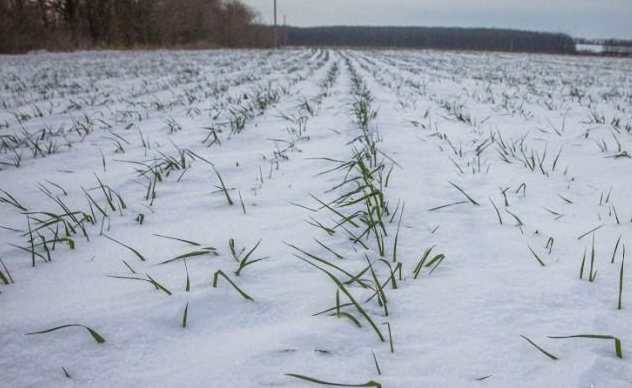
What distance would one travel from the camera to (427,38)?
345 ft

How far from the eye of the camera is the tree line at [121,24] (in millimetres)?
19531

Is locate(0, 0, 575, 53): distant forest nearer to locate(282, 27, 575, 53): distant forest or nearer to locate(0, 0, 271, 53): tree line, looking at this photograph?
locate(0, 0, 271, 53): tree line

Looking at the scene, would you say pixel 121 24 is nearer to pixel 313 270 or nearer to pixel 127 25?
pixel 127 25

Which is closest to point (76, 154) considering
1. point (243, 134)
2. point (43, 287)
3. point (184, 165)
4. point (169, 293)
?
point (184, 165)

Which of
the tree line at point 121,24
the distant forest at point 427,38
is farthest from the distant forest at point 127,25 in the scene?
the distant forest at point 427,38

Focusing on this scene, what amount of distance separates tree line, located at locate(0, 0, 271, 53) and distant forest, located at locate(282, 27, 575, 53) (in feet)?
177

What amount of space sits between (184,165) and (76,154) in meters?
0.94

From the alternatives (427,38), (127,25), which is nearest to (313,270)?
(127,25)

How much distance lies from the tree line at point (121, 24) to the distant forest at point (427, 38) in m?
53.8

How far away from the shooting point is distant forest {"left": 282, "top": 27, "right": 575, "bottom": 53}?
93938 millimetres

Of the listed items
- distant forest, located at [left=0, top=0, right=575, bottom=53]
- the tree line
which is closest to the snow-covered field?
distant forest, located at [left=0, top=0, right=575, bottom=53]

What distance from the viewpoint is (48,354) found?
92 cm

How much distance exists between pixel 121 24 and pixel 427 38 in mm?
92546

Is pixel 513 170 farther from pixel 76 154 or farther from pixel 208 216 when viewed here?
pixel 76 154
